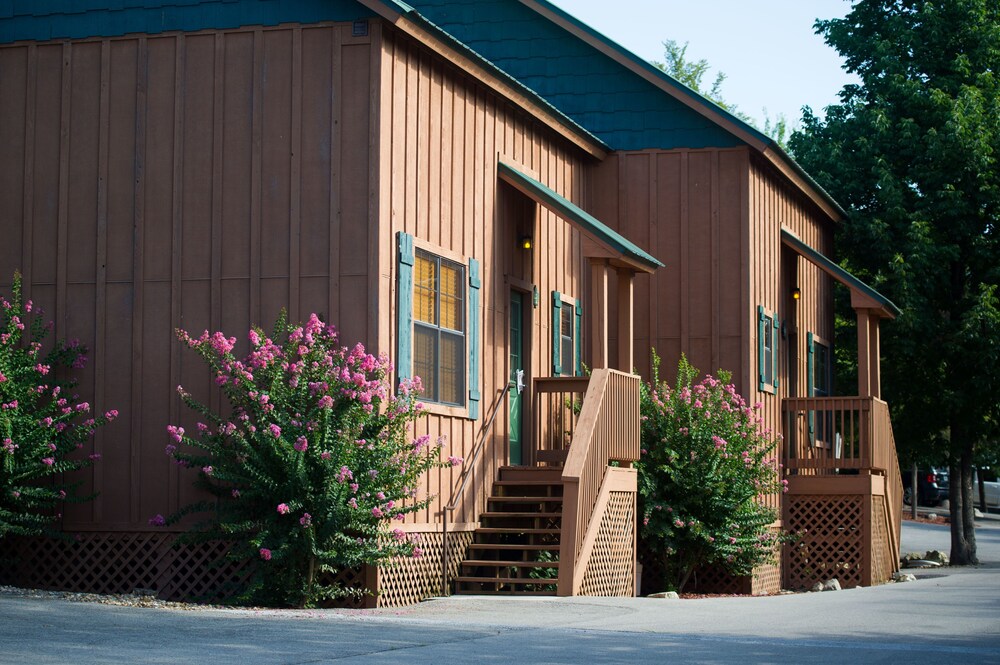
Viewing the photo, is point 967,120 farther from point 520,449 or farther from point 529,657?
point 529,657

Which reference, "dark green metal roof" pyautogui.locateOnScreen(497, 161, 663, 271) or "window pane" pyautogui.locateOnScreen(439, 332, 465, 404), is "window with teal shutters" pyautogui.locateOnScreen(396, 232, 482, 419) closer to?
"window pane" pyautogui.locateOnScreen(439, 332, 465, 404)

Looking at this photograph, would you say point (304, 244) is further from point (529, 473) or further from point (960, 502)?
point (960, 502)

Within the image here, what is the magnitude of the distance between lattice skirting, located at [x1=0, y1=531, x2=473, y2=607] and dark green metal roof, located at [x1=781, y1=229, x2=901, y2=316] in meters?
10.0

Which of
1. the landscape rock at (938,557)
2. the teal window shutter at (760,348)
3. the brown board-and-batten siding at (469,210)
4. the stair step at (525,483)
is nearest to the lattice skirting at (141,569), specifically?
the brown board-and-batten siding at (469,210)

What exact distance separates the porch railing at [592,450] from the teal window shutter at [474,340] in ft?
3.68

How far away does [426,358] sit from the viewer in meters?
14.7

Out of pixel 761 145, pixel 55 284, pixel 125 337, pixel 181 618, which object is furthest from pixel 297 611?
pixel 761 145

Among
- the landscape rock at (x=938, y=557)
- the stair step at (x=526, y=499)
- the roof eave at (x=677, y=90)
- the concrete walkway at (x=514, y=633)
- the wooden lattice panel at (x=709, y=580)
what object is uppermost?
the roof eave at (x=677, y=90)

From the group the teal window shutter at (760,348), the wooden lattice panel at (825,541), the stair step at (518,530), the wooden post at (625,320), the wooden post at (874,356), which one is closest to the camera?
the stair step at (518,530)

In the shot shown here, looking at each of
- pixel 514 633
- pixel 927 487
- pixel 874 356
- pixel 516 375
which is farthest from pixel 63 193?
pixel 927 487

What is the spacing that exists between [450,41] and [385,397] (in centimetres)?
381

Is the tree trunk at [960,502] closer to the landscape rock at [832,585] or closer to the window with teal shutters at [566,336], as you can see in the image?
the landscape rock at [832,585]

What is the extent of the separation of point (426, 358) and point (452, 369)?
24.6 inches

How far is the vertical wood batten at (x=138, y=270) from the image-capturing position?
14.0m
